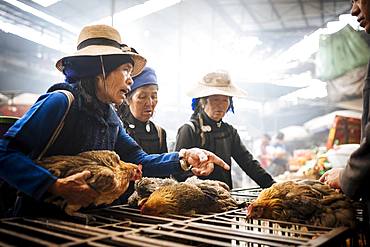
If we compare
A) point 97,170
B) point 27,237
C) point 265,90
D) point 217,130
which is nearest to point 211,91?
point 217,130

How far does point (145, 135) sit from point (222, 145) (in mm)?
1020

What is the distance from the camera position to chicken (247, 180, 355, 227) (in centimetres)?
214

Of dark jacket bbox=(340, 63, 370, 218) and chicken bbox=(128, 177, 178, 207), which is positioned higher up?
dark jacket bbox=(340, 63, 370, 218)

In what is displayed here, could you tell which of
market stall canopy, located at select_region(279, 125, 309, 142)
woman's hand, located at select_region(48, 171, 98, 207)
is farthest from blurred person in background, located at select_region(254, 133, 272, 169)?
woman's hand, located at select_region(48, 171, 98, 207)

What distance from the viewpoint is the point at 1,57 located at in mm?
5180

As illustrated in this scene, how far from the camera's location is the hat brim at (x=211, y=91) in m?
4.05

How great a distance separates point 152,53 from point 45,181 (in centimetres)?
723

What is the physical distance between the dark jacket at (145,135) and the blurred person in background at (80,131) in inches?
25.0

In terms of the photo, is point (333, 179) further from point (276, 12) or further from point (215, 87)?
point (276, 12)

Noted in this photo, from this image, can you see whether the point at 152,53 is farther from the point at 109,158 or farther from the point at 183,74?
the point at 109,158

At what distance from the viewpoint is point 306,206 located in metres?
2.25

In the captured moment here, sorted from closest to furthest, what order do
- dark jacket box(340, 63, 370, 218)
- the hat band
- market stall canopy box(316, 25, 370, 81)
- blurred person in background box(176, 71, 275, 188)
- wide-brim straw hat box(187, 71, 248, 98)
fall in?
dark jacket box(340, 63, 370, 218) < the hat band < blurred person in background box(176, 71, 275, 188) < wide-brim straw hat box(187, 71, 248, 98) < market stall canopy box(316, 25, 370, 81)

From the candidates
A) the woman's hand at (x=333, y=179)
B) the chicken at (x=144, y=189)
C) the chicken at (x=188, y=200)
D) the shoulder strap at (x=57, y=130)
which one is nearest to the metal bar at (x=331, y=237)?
the woman's hand at (x=333, y=179)

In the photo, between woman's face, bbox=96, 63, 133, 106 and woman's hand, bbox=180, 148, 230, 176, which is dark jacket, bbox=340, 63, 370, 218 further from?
woman's face, bbox=96, 63, 133, 106
